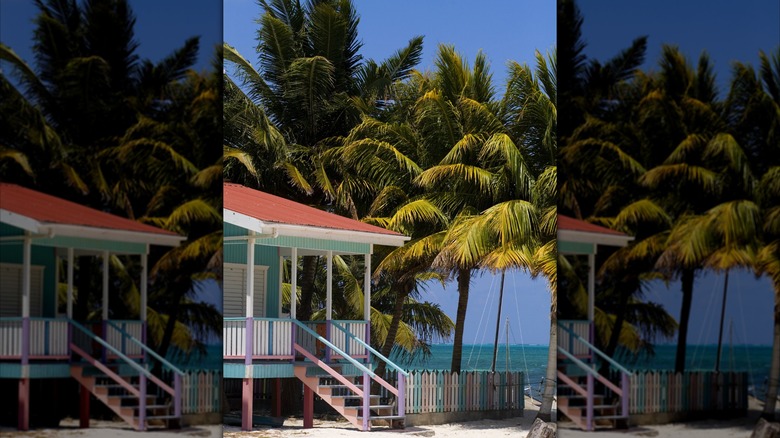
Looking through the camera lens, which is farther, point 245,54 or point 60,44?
point 245,54

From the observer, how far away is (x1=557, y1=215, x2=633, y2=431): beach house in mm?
4578

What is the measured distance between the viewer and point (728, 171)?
458 cm

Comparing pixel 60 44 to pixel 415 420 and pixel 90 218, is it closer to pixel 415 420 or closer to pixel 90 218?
pixel 90 218

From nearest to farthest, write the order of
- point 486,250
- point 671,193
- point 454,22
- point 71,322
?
point 671,193 → point 71,322 → point 486,250 → point 454,22

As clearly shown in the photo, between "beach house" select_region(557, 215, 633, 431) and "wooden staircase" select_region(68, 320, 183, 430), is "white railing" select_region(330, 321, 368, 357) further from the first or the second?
"beach house" select_region(557, 215, 633, 431)

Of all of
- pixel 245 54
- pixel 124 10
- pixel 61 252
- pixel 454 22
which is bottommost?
pixel 61 252

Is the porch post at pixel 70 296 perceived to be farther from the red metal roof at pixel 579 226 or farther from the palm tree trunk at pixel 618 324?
the palm tree trunk at pixel 618 324

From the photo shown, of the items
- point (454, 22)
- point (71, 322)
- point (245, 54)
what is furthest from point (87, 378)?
point (454, 22)

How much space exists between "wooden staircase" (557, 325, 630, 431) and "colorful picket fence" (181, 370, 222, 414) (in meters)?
1.50

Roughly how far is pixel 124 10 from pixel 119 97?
15.3 inches

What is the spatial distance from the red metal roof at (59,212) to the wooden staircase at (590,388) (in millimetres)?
1740

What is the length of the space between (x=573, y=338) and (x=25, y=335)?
2.28m

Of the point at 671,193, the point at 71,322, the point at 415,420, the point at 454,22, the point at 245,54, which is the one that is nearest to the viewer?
the point at 671,193

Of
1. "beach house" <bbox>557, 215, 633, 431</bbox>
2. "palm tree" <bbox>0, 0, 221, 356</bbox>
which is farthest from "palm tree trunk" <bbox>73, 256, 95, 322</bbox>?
"beach house" <bbox>557, 215, 633, 431</bbox>
